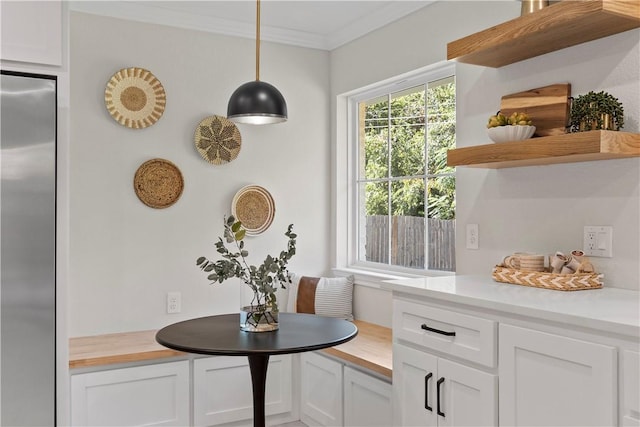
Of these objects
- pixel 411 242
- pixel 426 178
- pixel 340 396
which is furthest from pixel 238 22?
pixel 340 396

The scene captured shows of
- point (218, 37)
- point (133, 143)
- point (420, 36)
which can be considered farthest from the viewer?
point (218, 37)

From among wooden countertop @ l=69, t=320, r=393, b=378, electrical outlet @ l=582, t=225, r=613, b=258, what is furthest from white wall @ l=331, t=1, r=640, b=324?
wooden countertop @ l=69, t=320, r=393, b=378

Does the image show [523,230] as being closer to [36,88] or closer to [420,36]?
[420,36]

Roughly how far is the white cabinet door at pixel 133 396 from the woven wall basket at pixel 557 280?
192cm

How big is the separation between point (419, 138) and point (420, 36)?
0.59m

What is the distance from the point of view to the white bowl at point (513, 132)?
2.27 meters

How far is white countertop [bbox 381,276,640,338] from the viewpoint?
153cm

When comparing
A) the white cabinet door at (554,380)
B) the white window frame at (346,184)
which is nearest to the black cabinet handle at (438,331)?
the white cabinet door at (554,380)

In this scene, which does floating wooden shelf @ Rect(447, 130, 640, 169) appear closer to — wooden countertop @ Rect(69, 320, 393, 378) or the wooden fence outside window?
the wooden fence outside window

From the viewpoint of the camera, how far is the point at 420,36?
10.8 ft

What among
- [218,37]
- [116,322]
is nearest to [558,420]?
[116,322]

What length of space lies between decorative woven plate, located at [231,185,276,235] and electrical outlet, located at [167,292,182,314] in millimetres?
608

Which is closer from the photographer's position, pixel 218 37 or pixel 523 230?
pixel 523 230

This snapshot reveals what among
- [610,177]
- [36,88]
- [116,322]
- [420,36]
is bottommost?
[116,322]
